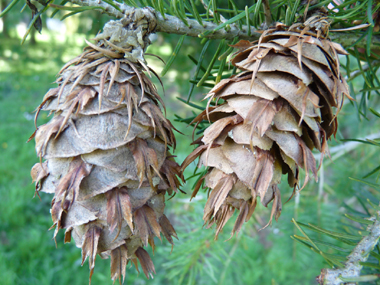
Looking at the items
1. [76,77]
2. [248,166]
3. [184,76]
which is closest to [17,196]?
[184,76]

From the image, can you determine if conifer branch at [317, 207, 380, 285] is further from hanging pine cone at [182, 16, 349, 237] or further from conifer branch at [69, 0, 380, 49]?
conifer branch at [69, 0, 380, 49]

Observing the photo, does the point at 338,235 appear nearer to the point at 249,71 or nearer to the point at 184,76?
the point at 249,71

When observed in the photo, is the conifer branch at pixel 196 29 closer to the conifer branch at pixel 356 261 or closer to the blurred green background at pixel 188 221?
the blurred green background at pixel 188 221

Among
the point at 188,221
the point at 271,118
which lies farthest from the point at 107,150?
the point at 188,221

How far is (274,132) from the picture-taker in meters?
0.33

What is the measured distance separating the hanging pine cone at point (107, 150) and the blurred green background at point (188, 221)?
2.0 inches

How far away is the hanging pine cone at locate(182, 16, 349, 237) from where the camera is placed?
0.32m

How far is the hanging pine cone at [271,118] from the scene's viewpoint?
321 mm

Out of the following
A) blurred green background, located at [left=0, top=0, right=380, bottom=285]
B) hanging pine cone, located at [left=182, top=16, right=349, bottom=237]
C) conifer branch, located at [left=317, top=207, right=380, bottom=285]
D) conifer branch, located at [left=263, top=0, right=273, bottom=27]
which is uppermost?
conifer branch, located at [left=263, top=0, right=273, bottom=27]

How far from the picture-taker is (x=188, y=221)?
0.82 m

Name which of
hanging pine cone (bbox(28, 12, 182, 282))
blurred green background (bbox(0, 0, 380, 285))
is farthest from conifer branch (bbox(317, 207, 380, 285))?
hanging pine cone (bbox(28, 12, 182, 282))

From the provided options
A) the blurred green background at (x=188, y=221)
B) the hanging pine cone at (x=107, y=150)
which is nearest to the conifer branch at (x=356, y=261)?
the blurred green background at (x=188, y=221)

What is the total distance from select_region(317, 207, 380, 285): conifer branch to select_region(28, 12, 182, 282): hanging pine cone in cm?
23

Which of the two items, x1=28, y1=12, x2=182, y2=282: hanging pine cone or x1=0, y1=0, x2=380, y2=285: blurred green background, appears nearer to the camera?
x1=28, y1=12, x2=182, y2=282: hanging pine cone
